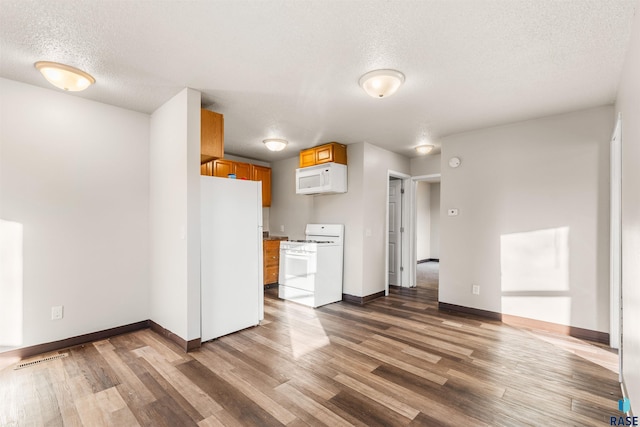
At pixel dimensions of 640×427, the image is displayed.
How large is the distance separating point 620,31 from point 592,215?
6.46 feet

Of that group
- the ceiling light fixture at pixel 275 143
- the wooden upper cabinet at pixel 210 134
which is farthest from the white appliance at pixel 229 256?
the ceiling light fixture at pixel 275 143

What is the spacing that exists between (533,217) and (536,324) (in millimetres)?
1239

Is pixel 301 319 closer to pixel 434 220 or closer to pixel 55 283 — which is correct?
pixel 55 283

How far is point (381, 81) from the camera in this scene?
2473mm

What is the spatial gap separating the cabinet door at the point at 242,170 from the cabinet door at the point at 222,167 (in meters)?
0.10

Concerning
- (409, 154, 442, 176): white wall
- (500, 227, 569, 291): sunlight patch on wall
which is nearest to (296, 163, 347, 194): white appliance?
(409, 154, 442, 176): white wall

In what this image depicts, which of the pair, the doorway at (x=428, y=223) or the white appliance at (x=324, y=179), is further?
the doorway at (x=428, y=223)

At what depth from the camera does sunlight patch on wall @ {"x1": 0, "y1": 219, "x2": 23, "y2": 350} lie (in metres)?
2.57

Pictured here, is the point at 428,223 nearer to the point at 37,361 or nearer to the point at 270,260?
the point at 270,260

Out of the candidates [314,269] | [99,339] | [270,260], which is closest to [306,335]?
[314,269]

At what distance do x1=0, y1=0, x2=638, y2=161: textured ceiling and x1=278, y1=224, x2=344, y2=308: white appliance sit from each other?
2.03 metres

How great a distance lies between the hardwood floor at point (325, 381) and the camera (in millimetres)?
1908

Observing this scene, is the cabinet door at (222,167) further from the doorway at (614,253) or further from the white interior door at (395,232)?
the doorway at (614,253)

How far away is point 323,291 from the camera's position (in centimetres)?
441
